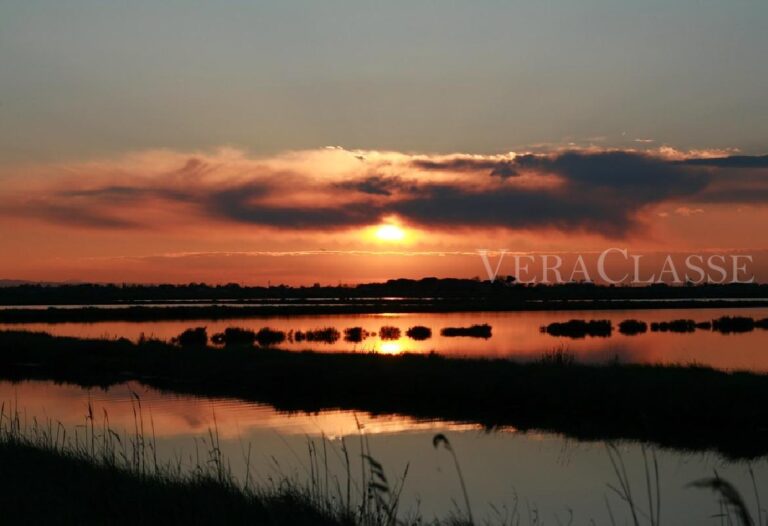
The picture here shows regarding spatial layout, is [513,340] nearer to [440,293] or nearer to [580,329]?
[580,329]

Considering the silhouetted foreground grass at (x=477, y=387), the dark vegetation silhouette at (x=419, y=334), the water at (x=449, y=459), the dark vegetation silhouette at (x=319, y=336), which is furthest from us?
the dark vegetation silhouette at (x=419, y=334)

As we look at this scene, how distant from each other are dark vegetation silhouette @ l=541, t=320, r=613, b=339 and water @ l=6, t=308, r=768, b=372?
622mm

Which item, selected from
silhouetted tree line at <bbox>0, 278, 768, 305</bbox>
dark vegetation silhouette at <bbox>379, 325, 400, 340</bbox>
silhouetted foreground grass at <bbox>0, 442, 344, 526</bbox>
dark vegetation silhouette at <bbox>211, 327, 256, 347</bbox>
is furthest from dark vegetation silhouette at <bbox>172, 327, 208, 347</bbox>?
silhouetted tree line at <bbox>0, 278, 768, 305</bbox>

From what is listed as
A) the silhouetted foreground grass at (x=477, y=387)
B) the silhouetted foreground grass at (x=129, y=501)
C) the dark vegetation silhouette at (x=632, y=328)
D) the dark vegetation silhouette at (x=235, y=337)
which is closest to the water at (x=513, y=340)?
the dark vegetation silhouette at (x=632, y=328)

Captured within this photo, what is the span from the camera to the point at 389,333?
45188mm

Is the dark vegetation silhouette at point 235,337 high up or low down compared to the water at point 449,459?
up

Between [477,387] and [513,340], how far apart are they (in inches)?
737

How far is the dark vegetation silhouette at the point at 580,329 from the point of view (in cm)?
4450

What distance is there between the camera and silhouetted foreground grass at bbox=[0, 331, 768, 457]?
17500 mm

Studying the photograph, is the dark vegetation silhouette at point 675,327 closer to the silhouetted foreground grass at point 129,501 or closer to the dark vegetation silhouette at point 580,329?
the dark vegetation silhouette at point 580,329

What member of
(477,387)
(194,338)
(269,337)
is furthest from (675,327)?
(477,387)

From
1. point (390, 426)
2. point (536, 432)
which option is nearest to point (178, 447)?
point (390, 426)

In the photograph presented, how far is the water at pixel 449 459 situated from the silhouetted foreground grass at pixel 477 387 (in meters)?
1.26

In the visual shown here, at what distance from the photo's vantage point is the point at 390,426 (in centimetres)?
1816
